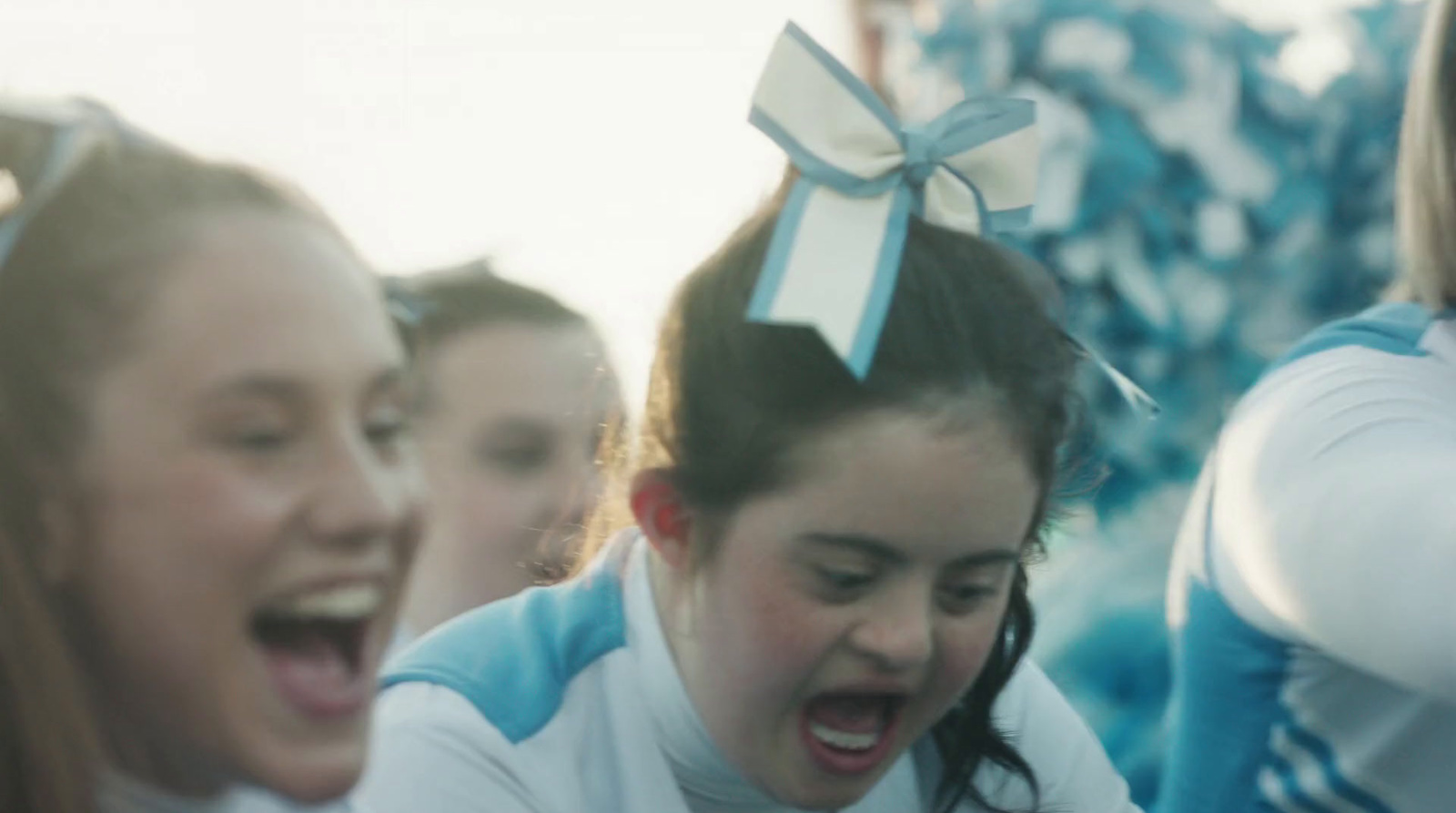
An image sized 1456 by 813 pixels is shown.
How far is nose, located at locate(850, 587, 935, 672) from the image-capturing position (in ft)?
3.91

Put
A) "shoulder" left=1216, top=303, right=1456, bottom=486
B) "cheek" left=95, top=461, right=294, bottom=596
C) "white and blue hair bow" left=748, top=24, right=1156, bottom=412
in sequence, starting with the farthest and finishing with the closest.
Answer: "shoulder" left=1216, top=303, right=1456, bottom=486 → "white and blue hair bow" left=748, top=24, right=1156, bottom=412 → "cheek" left=95, top=461, right=294, bottom=596

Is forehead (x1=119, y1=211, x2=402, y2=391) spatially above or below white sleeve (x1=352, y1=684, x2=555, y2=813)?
above

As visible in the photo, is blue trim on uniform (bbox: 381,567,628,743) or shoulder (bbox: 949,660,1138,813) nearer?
blue trim on uniform (bbox: 381,567,628,743)

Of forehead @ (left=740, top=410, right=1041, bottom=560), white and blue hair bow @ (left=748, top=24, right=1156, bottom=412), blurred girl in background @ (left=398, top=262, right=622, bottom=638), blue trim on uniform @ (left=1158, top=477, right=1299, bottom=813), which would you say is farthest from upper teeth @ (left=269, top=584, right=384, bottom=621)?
blurred girl in background @ (left=398, top=262, right=622, bottom=638)

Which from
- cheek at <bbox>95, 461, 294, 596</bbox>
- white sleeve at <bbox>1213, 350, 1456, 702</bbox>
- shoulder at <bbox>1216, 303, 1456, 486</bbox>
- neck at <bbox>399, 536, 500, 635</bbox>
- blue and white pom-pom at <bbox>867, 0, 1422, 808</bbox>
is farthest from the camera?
blue and white pom-pom at <bbox>867, 0, 1422, 808</bbox>

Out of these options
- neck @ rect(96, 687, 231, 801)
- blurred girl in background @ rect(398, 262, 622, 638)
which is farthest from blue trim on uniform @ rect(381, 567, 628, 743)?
blurred girl in background @ rect(398, 262, 622, 638)

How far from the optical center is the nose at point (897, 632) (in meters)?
1.19

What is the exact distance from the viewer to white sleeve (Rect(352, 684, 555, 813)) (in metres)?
1.24

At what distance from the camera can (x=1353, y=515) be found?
1.26m

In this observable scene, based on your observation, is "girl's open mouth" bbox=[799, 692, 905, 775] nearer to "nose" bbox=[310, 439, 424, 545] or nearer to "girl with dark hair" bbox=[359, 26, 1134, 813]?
"girl with dark hair" bbox=[359, 26, 1134, 813]

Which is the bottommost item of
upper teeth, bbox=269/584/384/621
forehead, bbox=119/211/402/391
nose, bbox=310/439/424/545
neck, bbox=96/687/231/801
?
neck, bbox=96/687/231/801

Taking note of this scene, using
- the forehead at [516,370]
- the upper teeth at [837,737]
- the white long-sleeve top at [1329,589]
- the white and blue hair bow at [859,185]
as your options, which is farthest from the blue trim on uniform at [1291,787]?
the forehead at [516,370]

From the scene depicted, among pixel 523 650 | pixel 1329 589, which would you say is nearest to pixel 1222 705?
pixel 1329 589

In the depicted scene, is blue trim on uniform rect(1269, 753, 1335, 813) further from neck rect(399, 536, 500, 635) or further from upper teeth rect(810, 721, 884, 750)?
neck rect(399, 536, 500, 635)
